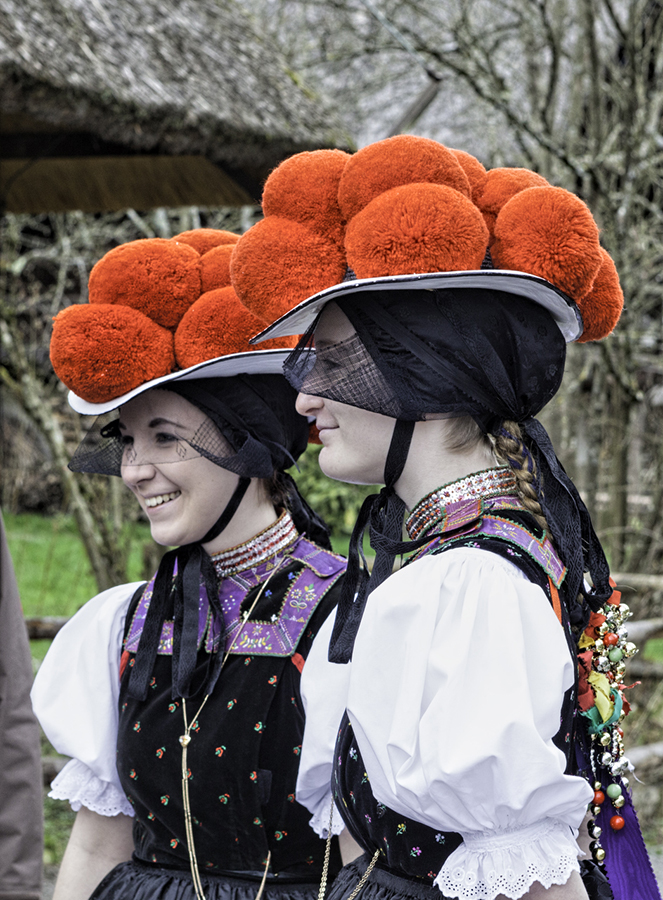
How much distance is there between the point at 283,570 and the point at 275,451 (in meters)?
0.23

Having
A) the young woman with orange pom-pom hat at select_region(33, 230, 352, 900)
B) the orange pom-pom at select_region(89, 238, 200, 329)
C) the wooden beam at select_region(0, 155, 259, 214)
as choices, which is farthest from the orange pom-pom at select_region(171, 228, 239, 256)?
the wooden beam at select_region(0, 155, 259, 214)

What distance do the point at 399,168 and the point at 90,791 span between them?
1.29 m

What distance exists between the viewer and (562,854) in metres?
1.07

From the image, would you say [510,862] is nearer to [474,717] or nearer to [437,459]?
[474,717]

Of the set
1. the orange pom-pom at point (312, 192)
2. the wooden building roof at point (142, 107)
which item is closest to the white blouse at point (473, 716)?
the orange pom-pom at point (312, 192)

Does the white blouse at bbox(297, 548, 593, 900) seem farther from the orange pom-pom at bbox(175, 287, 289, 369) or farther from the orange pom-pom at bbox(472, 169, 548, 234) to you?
the orange pom-pom at bbox(175, 287, 289, 369)

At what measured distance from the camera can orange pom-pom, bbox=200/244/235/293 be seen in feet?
5.87

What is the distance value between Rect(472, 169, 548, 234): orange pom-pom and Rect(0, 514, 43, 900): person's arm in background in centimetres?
140

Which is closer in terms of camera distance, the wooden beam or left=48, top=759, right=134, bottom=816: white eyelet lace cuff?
left=48, top=759, right=134, bottom=816: white eyelet lace cuff

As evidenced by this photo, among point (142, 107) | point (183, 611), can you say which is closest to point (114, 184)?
point (142, 107)

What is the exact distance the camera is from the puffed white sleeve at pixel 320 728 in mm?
1506

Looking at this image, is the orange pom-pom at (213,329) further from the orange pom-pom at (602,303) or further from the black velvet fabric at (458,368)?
the orange pom-pom at (602,303)

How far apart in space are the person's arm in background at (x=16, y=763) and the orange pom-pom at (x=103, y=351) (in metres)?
0.64

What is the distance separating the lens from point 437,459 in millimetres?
1250
